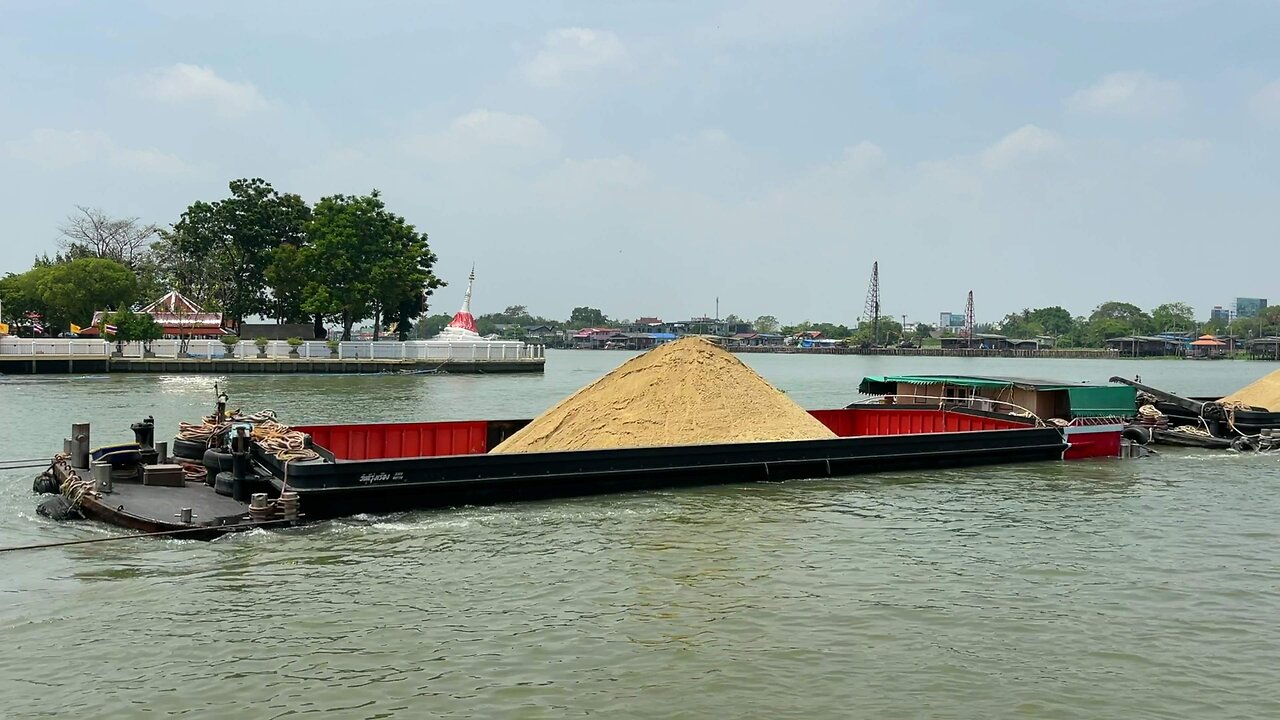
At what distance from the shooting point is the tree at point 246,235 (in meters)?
73.8

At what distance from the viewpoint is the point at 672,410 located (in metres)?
19.5

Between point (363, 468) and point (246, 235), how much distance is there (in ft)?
213

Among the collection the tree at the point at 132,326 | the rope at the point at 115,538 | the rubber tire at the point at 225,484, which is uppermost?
the tree at the point at 132,326

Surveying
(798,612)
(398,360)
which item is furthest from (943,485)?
(398,360)

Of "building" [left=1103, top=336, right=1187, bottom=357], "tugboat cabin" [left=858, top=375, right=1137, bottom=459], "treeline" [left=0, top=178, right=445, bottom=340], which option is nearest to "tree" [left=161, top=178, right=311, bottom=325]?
"treeline" [left=0, top=178, right=445, bottom=340]

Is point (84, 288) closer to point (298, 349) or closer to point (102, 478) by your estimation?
point (298, 349)

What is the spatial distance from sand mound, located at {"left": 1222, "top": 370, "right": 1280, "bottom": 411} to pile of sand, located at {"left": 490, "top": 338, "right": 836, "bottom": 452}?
65.3 feet

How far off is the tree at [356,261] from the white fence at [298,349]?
10.3 ft

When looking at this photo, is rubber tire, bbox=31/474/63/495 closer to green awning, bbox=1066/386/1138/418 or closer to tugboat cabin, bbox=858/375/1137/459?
tugboat cabin, bbox=858/375/1137/459

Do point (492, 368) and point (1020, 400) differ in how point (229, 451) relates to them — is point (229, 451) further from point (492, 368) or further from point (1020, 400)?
point (492, 368)

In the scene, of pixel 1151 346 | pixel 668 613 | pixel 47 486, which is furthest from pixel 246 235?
pixel 1151 346

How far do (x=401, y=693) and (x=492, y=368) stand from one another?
68541 millimetres

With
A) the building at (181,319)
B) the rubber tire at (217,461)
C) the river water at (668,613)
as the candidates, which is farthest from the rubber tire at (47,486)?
the building at (181,319)

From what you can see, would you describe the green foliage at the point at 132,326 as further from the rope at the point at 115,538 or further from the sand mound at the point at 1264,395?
the sand mound at the point at 1264,395
